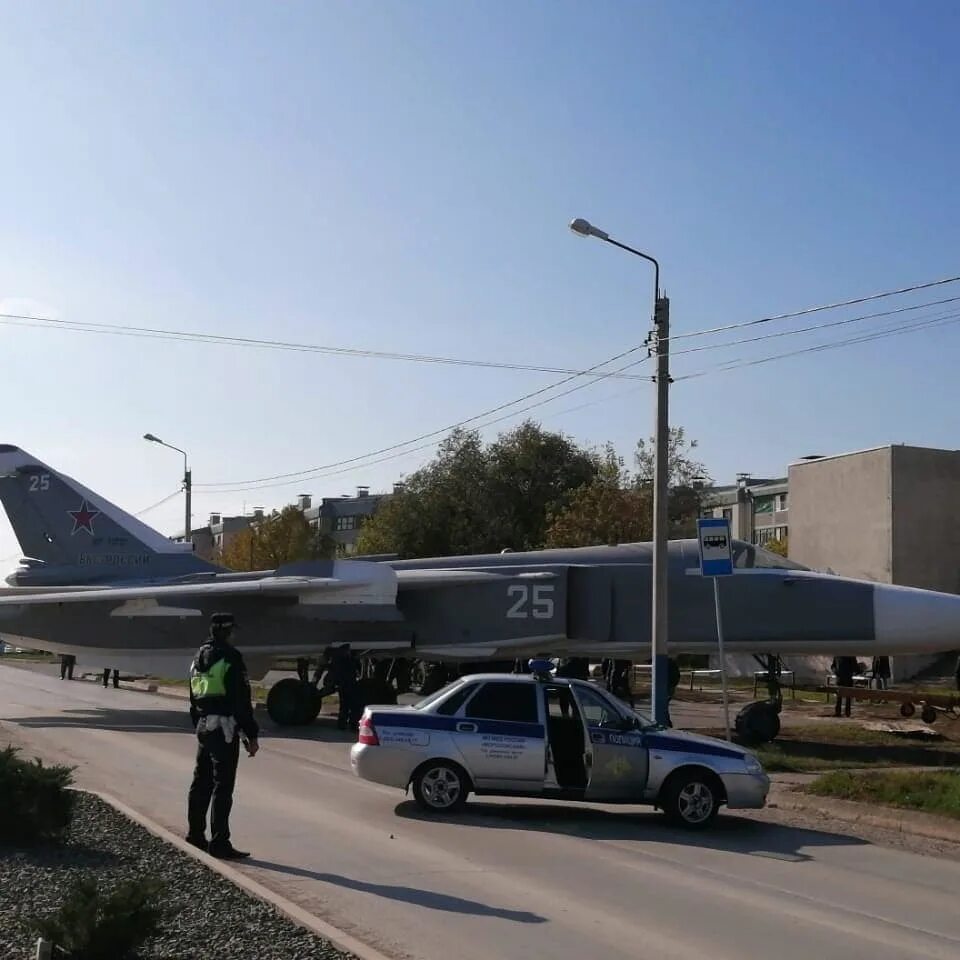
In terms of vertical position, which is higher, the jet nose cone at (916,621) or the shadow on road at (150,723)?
the jet nose cone at (916,621)

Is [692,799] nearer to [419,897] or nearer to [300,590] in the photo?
[419,897]

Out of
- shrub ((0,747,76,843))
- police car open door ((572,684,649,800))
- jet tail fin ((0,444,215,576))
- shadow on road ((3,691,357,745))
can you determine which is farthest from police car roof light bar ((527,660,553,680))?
jet tail fin ((0,444,215,576))

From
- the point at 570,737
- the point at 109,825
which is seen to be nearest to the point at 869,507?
the point at 570,737

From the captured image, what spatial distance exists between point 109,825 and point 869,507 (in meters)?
40.1

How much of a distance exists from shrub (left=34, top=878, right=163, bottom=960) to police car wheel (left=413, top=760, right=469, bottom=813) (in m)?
5.88

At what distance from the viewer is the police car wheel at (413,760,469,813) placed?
12000 millimetres

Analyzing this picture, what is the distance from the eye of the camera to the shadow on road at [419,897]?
25.7 feet

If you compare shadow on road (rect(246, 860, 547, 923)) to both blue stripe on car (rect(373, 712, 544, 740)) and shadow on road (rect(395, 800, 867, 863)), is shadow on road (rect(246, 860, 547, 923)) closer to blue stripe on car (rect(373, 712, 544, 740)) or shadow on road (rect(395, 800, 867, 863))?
shadow on road (rect(395, 800, 867, 863))

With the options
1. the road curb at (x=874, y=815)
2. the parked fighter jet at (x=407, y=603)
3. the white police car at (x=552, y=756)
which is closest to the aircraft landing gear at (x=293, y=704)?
the parked fighter jet at (x=407, y=603)

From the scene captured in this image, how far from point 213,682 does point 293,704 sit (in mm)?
13333

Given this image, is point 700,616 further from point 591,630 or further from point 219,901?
point 219,901

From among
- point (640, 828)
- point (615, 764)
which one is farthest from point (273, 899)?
point (640, 828)

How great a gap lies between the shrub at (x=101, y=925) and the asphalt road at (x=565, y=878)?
1.46m

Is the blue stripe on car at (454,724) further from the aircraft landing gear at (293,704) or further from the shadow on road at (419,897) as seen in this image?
the aircraft landing gear at (293,704)
